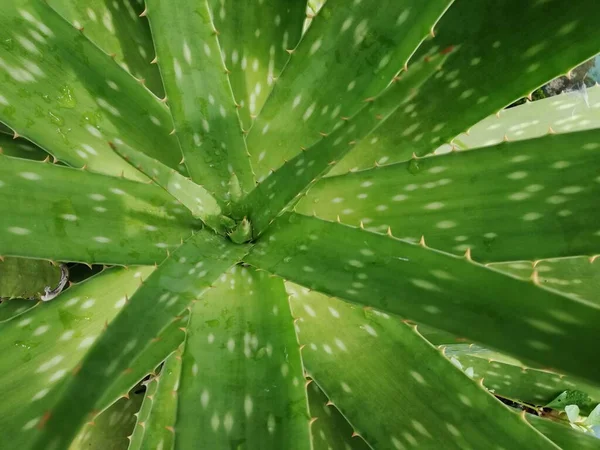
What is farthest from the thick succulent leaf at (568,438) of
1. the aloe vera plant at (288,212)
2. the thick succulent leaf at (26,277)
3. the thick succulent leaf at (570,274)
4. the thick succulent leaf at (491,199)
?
the thick succulent leaf at (26,277)

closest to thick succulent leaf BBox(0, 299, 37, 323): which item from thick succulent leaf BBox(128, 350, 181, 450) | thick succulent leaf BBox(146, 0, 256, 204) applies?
thick succulent leaf BBox(128, 350, 181, 450)

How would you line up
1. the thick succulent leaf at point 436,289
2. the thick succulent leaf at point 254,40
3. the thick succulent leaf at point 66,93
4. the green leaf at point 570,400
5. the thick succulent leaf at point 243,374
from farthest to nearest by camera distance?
1. the green leaf at point 570,400
2. the thick succulent leaf at point 254,40
3. the thick succulent leaf at point 66,93
4. the thick succulent leaf at point 243,374
5. the thick succulent leaf at point 436,289


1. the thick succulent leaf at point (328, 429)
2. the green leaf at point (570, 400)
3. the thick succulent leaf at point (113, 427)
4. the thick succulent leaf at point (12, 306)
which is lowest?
the thick succulent leaf at point (113, 427)

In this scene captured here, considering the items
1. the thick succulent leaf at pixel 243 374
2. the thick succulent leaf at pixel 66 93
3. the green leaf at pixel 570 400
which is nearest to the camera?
the thick succulent leaf at pixel 243 374

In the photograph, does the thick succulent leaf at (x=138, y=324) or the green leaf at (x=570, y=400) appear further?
the green leaf at (x=570, y=400)

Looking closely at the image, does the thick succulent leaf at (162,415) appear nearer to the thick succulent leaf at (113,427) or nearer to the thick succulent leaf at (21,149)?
the thick succulent leaf at (113,427)

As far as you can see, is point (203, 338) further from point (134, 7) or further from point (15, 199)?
point (134, 7)

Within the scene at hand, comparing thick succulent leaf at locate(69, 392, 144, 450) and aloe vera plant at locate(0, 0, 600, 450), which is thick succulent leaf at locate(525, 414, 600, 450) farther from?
thick succulent leaf at locate(69, 392, 144, 450)

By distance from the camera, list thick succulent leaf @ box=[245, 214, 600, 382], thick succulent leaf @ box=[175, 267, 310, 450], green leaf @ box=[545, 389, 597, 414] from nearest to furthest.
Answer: thick succulent leaf @ box=[245, 214, 600, 382]
thick succulent leaf @ box=[175, 267, 310, 450]
green leaf @ box=[545, 389, 597, 414]
